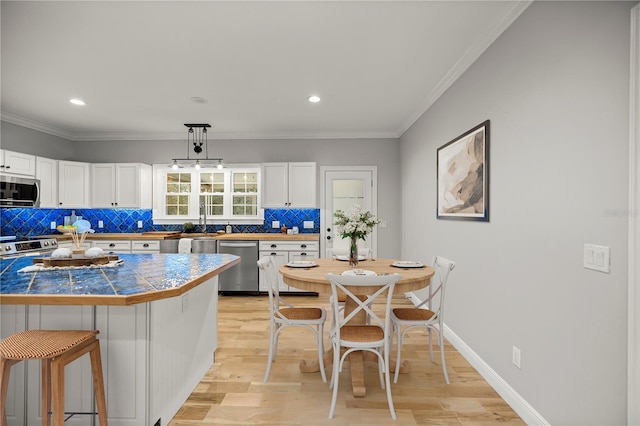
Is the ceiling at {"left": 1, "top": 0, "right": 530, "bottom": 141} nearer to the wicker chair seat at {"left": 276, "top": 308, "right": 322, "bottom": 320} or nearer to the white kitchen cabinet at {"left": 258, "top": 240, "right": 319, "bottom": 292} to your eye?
the white kitchen cabinet at {"left": 258, "top": 240, "right": 319, "bottom": 292}

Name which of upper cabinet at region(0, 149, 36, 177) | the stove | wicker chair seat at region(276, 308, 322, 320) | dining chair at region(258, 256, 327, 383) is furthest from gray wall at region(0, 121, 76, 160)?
wicker chair seat at region(276, 308, 322, 320)

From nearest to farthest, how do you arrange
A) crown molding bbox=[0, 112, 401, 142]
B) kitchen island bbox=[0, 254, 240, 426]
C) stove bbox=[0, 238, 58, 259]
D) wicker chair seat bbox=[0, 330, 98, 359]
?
wicker chair seat bbox=[0, 330, 98, 359] → kitchen island bbox=[0, 254, 240, 426] → stove bbox=[0, 238, 58, 259] → crown molding bbox=[0, 112, 401, 142]

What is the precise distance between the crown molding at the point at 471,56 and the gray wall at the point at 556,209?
0.06 m

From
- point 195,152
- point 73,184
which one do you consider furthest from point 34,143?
point 195,152

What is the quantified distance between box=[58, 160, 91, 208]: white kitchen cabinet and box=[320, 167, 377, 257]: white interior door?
3.88m

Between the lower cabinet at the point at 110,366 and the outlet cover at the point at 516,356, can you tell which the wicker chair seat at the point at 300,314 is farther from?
the outlet cover at the point at 516,356

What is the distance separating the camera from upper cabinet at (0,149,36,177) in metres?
4.09

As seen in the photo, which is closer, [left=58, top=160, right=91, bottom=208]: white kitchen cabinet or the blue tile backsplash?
[left=58, top=160, right=91, bottom=208]: white kitchen cabinet

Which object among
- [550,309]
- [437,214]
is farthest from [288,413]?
Answer: [437,214]

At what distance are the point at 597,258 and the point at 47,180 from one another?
6295 mm

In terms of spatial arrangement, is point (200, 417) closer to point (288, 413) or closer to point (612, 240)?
point (288, 413)

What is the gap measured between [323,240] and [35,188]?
423 cm

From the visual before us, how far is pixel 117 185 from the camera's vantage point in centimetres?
529

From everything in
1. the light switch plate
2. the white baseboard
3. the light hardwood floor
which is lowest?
the light hardwood floor
